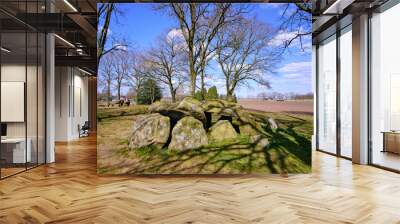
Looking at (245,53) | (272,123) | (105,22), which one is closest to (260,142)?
(272,123)

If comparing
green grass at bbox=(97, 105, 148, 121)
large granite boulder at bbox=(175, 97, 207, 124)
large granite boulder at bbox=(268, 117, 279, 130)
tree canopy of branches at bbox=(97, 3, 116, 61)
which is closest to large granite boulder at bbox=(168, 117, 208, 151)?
large granite boulder at bbox=(175, 97, 207, 124)

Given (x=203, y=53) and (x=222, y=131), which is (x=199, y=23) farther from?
(x=222, y=131)

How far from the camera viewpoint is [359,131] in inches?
301

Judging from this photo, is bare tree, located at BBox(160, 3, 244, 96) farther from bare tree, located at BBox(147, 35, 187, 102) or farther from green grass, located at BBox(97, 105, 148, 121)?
green grass, located at BBox(97, 105, 148, 121)

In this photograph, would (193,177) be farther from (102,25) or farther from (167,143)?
(102,25)

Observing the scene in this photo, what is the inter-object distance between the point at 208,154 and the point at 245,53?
5.96 ft

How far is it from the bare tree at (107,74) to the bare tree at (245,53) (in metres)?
1.79

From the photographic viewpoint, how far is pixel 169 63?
20.6ft

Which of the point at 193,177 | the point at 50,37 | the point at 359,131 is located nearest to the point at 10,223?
the point at 193,177

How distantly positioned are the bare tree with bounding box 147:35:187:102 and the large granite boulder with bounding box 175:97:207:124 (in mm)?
168

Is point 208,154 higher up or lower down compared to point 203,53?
lower down

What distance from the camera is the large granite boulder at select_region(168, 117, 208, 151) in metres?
6.18

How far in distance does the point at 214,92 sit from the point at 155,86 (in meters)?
1.00

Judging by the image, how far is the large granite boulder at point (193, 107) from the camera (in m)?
6.23
